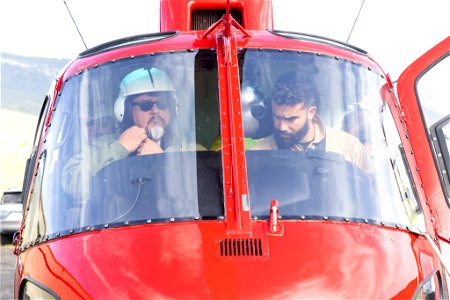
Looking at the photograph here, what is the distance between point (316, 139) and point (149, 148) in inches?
32.4

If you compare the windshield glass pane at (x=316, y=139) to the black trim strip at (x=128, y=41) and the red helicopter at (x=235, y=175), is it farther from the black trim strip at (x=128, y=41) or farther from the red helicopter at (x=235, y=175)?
the black trim strip at (x=128, y=41)

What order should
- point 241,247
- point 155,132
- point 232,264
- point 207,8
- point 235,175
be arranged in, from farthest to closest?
1. point 207,8
2. point 155,132
3. point 235,175
4. point 241,247
5. point 232,264

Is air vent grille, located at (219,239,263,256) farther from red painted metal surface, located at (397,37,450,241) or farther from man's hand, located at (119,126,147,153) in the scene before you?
red painted metal surface, located at (397,37,450,241)

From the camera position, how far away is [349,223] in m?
3.70

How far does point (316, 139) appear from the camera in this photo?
410 cm

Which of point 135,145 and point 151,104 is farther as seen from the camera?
point 151,104

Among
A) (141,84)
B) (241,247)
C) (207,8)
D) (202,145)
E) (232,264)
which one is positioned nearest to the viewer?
(232,264)

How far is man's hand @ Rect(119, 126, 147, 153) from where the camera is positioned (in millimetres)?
4059

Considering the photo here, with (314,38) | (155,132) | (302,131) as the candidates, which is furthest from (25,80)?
(302,131)

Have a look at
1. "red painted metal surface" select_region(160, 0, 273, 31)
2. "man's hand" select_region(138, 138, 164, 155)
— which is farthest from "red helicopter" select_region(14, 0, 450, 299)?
"red painted metal surface" select_region(160, 0, 273, 31)

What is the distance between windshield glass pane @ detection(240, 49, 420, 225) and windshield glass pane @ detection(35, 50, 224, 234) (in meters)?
0.22

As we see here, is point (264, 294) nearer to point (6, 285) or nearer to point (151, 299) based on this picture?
point (151, 299)

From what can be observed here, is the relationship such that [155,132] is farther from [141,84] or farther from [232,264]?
[232,264]

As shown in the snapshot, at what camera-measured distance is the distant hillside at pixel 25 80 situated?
266 feet
